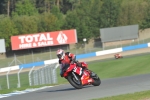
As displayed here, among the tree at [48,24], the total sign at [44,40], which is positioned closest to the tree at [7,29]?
the tree at [48,24]

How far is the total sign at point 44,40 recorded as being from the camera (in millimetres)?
69250

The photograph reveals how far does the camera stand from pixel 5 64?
57531 mm

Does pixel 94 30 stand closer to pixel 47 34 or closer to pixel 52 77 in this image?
pixel 47 34

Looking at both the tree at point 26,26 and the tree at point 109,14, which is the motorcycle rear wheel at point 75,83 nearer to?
the tree at point 26,26

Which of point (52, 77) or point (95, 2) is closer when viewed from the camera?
point (52, 77)

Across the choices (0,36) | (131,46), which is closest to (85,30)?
(0,36)

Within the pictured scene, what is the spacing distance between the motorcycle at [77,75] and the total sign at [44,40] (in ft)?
172

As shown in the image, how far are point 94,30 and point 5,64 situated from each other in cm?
2399

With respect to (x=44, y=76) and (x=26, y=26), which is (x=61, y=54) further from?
(x=26, y=26)

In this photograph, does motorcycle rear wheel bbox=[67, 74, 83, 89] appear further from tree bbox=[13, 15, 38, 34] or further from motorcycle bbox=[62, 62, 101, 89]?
tree bbox=[13, 15, 38, 34]

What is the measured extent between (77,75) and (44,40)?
53.2 meters

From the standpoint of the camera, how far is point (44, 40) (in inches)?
Result: 2736

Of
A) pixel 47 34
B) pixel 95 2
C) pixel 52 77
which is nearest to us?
pixel 52 77

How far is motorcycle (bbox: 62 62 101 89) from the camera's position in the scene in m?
16.2
